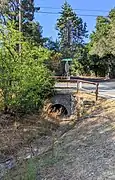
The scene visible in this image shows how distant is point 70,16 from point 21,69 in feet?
176

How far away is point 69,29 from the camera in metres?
74.3

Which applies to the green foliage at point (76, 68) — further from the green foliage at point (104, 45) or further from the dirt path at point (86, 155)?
the dirt path at point (86, 155)

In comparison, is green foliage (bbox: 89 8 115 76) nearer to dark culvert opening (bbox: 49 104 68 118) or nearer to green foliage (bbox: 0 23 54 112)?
dark culvert opening (bbox: 49 104 68 118)

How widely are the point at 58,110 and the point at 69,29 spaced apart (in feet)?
174

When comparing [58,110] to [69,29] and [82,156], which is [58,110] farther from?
[69,29]

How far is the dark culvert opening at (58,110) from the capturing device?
22.1m

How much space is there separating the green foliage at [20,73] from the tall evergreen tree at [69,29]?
48.1 meters

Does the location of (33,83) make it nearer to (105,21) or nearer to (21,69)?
(21,69)

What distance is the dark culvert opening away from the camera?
2207cm

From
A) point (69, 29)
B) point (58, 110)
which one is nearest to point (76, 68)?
point (69, 29)

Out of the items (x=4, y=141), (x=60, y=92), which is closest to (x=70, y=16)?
(x=60, y=92)

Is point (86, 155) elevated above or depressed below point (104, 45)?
below

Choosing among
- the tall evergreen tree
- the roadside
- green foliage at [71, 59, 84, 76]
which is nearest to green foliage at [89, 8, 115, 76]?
green foliage at [71, 59, 84, 76]

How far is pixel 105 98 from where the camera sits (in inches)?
830
